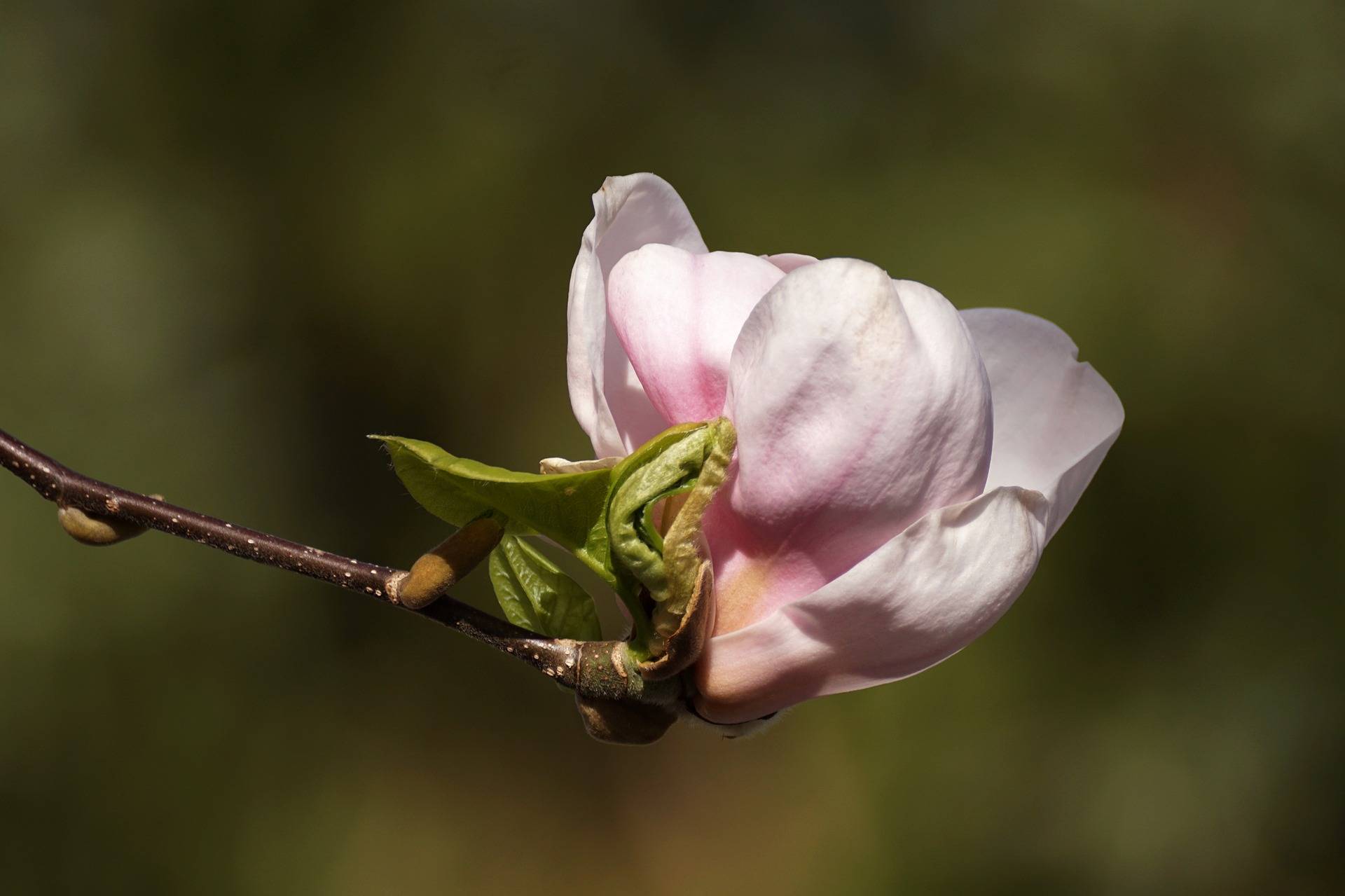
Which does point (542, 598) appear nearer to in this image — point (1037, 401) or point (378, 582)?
point (378, 582)

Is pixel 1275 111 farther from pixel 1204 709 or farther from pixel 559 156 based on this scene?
pixel 559 156

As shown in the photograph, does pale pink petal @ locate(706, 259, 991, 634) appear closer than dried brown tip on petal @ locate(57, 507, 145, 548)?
Yes

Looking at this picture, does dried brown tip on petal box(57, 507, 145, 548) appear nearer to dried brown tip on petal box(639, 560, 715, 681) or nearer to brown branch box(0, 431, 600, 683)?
brown branch box(0, 431, 600, 683)

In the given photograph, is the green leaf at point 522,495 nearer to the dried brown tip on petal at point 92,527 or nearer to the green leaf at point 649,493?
the green leaf at point 649,493

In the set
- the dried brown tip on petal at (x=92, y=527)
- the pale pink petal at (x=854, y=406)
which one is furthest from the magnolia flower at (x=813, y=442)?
the dried brown tip on petal at (x=92, y=527)

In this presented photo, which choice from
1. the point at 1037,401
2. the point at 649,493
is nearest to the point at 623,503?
the point at 649,493

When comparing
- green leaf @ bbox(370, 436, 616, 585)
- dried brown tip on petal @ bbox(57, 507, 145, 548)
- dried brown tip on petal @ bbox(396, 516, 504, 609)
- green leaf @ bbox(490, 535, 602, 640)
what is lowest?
green leaf @ bbox(490, 535, 602, 640)

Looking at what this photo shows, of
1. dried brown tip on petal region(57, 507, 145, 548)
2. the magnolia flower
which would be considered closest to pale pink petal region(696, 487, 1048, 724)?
the magnolia flower

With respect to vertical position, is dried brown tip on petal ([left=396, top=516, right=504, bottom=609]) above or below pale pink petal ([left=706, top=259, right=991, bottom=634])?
below
